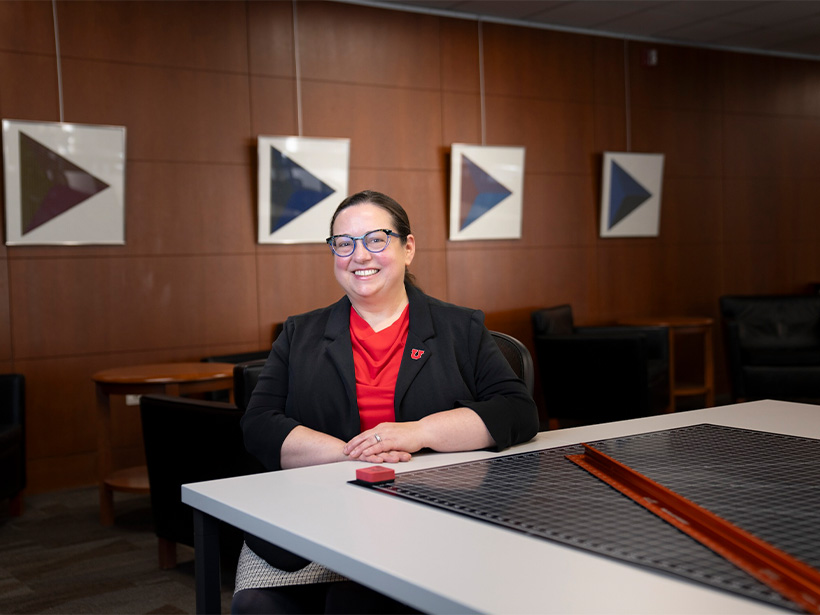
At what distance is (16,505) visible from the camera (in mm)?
5109

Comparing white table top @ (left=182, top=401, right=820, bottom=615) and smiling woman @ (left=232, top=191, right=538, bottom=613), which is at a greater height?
smiling woman @ (left=232, top=191, right=538, bottom=613)

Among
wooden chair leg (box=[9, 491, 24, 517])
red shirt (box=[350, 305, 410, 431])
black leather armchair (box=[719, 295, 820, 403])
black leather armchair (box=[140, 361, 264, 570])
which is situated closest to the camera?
red shirt (box=[350, 305, 410, 431])

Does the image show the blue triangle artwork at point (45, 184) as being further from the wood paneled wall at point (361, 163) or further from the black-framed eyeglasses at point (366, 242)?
the black-framed eyeglasses at point (366, 242)

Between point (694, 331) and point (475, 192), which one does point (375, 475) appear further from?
point (694, 331)

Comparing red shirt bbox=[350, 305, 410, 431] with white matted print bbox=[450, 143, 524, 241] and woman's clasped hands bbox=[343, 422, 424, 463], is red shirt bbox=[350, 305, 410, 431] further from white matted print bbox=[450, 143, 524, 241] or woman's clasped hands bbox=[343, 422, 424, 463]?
white matted print bbox=[450, 143, 524, 241]

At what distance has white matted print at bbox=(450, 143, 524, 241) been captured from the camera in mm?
7207

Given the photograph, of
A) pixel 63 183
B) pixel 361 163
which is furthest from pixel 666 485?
pixel 361 163

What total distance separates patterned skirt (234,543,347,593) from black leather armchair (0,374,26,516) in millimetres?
3240

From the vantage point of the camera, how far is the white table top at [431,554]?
117 cm

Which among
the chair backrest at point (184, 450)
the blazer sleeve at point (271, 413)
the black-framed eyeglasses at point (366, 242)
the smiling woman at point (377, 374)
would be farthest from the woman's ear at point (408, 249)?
the chair backrest at point (184, 450)

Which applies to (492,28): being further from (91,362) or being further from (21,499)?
(21,499)

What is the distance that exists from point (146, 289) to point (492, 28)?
3.59 m

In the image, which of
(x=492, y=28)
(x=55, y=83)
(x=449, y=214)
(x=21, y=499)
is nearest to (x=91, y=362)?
(x=21, y=499)

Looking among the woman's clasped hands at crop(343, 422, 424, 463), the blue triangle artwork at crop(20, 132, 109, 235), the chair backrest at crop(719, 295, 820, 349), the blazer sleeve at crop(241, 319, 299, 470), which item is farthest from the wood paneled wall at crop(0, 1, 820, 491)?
the woman's clasped hands at crop(343, 422, 424, 463)
